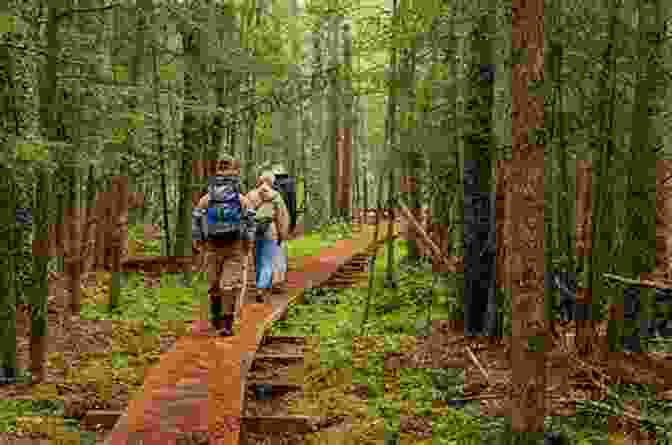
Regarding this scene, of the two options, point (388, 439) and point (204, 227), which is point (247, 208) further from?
point (388, 439)

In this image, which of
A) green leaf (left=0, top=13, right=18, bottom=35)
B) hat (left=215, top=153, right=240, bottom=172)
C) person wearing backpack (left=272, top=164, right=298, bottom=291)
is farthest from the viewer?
person wearing backpack (left=272, top=164, right=298, bottom=291)

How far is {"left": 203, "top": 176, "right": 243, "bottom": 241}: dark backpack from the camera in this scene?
901cm

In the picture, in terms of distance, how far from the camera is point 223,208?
9.04 metres

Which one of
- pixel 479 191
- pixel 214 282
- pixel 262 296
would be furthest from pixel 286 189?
pixel 479 191

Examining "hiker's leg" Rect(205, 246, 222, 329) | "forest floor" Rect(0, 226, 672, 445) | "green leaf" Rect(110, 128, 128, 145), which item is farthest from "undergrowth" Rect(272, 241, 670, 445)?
"green leaf" Rect(110, 128, 128, 145)

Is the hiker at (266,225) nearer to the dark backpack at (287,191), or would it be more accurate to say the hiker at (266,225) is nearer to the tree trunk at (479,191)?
the dark backpack at (287,191)

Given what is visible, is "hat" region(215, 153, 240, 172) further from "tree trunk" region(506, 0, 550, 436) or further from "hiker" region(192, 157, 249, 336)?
"tree trunk" region(506, 0, 550, 436)

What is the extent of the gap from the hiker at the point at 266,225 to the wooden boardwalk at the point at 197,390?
1329 millimetres

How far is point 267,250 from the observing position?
12.4 metres

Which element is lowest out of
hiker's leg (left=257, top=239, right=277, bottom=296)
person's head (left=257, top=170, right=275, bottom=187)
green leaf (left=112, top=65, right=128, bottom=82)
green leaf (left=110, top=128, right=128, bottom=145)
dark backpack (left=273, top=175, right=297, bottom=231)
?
hiker's leg (left=257, top=239, right=277, bottom=296)

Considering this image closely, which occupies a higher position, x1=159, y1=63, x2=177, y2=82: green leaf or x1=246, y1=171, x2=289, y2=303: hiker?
x1=159, y1=63, x2=177, y2=82: green leaf

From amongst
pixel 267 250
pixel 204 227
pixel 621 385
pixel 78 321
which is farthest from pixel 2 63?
pixel 621 385

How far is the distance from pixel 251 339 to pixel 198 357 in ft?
3.31

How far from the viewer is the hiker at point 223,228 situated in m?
9.02
